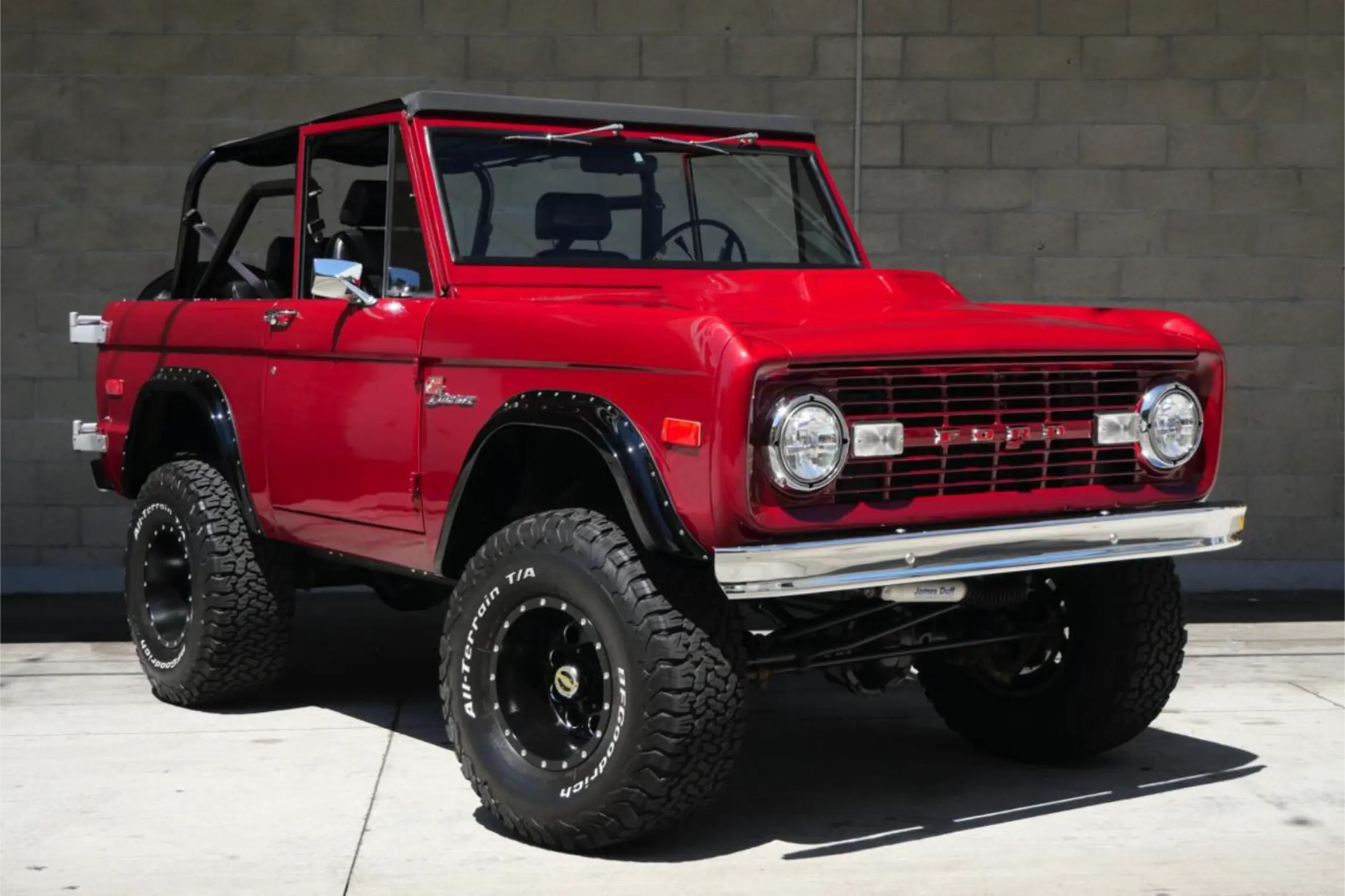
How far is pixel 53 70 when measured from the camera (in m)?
9.50

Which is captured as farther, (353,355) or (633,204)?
(633,204)

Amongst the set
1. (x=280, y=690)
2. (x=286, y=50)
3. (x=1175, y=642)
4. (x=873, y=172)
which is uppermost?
(x=286, y=50)

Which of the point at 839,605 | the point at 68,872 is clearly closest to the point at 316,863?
the point at 68,872

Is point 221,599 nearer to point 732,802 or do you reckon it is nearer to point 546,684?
point 546,684

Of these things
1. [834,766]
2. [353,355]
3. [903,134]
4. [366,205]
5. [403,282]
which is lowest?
[834,766]

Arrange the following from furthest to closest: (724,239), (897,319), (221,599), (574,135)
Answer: (221,599)
(724,239)
(574,135)
(897,319)

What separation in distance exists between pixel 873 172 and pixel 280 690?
437cm

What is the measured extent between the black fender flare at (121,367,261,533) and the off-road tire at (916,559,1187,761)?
2480mm

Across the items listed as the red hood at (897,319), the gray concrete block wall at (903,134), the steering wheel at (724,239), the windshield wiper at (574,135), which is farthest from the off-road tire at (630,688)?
the gray concrete block wall at (903,134)

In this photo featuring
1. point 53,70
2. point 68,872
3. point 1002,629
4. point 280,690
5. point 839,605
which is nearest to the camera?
point 68,872

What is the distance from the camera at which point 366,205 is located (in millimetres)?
5922

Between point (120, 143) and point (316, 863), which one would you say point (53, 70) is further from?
point (316, 863)

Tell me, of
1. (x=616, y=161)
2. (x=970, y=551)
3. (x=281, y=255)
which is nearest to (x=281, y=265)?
(x=281, y=255)

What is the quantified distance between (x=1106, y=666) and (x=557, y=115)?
8.00 ft
